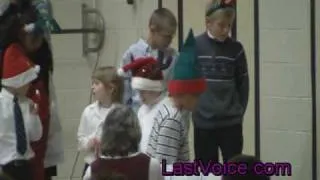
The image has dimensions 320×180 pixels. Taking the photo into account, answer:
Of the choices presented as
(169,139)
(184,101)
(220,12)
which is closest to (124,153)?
(169,139)

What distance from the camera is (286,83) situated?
3.50 meters

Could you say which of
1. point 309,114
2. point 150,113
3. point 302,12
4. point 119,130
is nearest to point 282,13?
point 302,12

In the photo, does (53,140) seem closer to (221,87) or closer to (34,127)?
(34,127)

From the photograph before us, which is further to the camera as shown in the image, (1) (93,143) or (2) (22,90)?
(1) (93,143)

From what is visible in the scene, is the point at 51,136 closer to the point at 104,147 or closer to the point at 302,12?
the point at 104,147

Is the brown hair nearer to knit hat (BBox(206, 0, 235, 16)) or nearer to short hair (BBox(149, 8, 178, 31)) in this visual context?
short hair (BBox(149, 8, 178, 31))

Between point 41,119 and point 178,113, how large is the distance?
0.68 m

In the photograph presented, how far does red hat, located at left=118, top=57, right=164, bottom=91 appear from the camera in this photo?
9.55 feet

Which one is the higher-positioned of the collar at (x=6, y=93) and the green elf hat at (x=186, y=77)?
the green elf hat at (x=186, y=77)

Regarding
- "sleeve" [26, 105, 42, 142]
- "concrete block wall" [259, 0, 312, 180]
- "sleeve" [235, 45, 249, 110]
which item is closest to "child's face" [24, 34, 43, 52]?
"sleeve" [26, 105, 42, 142]

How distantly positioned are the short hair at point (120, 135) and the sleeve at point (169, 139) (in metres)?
0.24

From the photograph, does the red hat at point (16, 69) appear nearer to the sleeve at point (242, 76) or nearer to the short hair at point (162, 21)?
the short hair at point (162, 21)

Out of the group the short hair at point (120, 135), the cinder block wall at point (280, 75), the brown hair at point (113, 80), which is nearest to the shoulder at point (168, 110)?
the short hair at point (120, 135)

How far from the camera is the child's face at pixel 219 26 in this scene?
3129 mm
